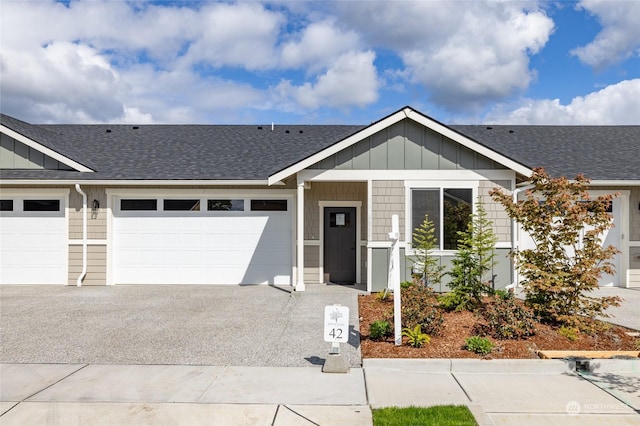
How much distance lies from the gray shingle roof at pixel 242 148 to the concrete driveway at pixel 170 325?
3.03 metres

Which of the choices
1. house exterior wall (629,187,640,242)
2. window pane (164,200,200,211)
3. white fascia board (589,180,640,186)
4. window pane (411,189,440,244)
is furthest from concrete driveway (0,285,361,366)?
house exterior wall (629,187,640,242)

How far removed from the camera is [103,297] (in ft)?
31.4

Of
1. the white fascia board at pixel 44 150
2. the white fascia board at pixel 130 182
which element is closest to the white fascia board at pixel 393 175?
the white fascia board at pixel 130 182

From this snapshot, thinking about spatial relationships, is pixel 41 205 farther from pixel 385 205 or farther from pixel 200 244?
pixel 385 205

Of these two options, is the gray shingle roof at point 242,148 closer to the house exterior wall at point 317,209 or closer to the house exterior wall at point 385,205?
the house exterior wall at point 317,209

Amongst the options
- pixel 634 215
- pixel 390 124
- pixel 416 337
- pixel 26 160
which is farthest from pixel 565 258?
pixel 26 160

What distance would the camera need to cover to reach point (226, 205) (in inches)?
444

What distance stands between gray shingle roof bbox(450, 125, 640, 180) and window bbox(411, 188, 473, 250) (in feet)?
5.11

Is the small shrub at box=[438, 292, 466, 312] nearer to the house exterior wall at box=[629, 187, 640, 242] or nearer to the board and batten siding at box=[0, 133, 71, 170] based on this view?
the house exterior wall at box=[629, 187, 640, 242]

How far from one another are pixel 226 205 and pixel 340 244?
323 cm

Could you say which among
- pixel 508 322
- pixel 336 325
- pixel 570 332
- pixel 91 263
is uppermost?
pixel 91 263

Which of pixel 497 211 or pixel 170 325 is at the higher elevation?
pixel 497 211

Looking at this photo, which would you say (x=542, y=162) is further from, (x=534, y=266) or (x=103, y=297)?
(x=103, y=297)

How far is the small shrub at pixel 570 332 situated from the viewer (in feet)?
19.5
